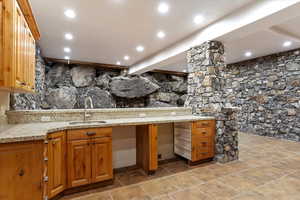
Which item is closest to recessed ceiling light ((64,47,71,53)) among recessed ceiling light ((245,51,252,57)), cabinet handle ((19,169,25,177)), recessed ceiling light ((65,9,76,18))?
recessed ceiling light ((65,9,76,18))

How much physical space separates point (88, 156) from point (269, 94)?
5.76 m

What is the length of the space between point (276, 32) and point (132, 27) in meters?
3.14

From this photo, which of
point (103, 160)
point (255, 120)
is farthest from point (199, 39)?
point (255, 120)

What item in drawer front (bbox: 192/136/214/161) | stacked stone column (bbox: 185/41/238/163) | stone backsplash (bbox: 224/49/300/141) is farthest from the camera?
stone backsplash (bbox: 224/49/300/141)

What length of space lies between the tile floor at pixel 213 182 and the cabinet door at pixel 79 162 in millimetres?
194

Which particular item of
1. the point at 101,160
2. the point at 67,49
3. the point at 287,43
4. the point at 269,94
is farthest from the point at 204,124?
the point at 67,49

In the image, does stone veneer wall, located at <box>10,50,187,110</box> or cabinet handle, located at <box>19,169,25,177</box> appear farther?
stone veneer wall, located at <box>10,50,187,110</box>

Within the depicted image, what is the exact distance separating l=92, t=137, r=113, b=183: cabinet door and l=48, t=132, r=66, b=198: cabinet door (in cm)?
36

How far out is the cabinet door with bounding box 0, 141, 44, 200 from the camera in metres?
1.22

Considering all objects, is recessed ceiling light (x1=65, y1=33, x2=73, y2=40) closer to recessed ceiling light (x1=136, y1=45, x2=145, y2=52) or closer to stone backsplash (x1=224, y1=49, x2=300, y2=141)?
recessed ceiling light (x1=136, y1=45, x2=145, y2=52)

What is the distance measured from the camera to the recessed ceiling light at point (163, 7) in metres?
2.49

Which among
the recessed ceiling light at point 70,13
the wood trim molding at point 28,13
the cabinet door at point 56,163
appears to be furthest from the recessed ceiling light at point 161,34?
the cabinet door at point 56,163

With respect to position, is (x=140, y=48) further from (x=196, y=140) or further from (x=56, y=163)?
(x=56, y=163)

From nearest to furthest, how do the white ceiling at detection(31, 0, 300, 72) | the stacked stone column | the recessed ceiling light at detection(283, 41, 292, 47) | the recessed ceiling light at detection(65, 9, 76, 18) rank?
1. the white ceiling at detection(31, 0, 300, 72)
2. the recessed ceiling light at detection(65, 9, 76, 18)
3. the stacked stone column
4. the recessed ceiling light at detection(283, 41, 292, 47)
